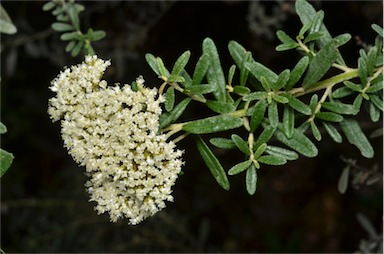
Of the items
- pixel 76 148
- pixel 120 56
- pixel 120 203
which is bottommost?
pixel 120 203

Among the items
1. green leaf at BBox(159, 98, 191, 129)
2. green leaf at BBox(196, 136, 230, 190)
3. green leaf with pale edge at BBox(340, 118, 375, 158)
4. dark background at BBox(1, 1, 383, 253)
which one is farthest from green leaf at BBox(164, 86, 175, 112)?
dark background at BBox(1, 1, 383, 253)

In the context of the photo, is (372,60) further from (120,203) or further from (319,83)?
(120,203)

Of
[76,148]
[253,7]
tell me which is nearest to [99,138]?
[76,148]

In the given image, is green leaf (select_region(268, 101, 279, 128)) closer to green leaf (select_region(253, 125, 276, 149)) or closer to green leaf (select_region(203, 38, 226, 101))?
green leaf (select_region(253, 125, 276, 149))

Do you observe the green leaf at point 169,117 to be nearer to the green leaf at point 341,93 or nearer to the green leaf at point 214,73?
the green leaf at point 214,73

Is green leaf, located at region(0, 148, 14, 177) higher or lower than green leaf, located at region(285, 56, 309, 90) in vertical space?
lower

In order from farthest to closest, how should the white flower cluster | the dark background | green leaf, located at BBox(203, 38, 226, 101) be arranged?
the dark background
green leaf, located at BBox(203, 38, 226, 101)
the white flower cluster

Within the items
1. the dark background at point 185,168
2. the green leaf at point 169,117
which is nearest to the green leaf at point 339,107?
the green leaf at point 169,117
